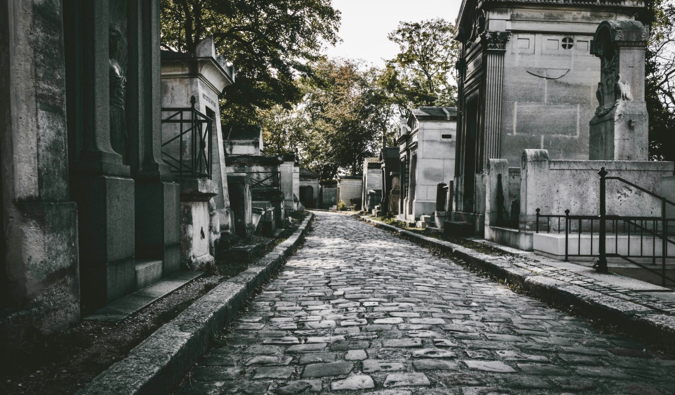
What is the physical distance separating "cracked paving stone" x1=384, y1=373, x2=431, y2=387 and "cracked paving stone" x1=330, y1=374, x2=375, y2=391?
106 mm

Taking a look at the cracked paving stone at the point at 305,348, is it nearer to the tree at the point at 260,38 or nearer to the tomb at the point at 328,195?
the tree at the point at 260,38

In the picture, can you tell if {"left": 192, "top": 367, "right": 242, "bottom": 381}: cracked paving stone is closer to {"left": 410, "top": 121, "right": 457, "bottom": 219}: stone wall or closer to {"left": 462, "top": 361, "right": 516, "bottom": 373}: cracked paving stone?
{"left": 462, "top": 361, "right": 516, "bottom": 373}: cracked paving stone

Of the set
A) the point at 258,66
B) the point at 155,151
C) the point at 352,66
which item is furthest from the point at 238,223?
the point at 352,66

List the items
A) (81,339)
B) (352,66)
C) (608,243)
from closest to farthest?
(81,339) < (608,243) < (352,66)

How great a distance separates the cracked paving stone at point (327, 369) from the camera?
10.5 ft

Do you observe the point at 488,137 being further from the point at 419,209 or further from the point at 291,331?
the point at 291,331

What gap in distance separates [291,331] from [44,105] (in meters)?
2.54

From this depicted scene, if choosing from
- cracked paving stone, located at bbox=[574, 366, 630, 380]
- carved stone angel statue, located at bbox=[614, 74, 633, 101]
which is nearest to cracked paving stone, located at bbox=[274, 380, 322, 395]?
cracked paving stone, located at bbox=[574, 366, 630, 380]

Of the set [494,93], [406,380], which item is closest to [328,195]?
[494,93]

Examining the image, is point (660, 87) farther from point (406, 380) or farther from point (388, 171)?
point (406, 380)

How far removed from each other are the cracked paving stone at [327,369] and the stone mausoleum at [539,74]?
946cm

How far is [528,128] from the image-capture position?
12516mm

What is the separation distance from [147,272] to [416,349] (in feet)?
9.22

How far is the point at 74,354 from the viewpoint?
2.90m
